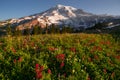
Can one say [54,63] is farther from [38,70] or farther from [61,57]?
[38,70]

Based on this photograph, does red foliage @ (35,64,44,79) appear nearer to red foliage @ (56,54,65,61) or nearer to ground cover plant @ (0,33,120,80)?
ground cover plant @ (0,33,120,80)

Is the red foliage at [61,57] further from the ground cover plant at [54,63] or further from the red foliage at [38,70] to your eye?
the red foliage at [38,70]

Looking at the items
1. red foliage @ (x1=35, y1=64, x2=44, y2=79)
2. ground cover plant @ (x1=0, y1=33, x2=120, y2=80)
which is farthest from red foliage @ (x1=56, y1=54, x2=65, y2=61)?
red foliage @ (x1=35, y1=64, x2=44, y2=79)

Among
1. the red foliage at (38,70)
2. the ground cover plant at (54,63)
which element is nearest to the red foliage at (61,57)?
the ground cover plant at (54,63)

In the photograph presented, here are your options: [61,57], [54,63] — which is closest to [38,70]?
[54,63]

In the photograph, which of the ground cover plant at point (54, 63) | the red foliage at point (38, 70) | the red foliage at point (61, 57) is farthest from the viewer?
the red foliage at point (61, 57)

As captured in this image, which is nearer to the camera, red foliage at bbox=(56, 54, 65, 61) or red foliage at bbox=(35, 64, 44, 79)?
red foliage at bbox=(35, 64, 44, 79)

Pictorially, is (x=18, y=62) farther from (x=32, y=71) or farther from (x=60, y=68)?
(x=60, y=68)

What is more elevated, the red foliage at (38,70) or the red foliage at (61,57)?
the red foliage at (61,57)

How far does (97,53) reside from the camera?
1788 centimetres

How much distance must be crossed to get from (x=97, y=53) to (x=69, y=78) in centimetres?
539

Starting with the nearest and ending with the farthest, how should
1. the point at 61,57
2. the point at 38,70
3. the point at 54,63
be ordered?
the point at 38,70
the point at 54,63
the point at 61,57

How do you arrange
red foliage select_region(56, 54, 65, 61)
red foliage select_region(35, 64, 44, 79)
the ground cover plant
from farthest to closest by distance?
red foliage select_region(56, 54, 65, 61) → the ground cover plant → red foliage select_region(35, 64, 44, 79)

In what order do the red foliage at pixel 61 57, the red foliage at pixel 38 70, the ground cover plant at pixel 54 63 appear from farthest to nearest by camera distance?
the red foliage at pixel 61 57 → the ground cover plant at pixel 54 63 → the red foliage at pixel 38 70
